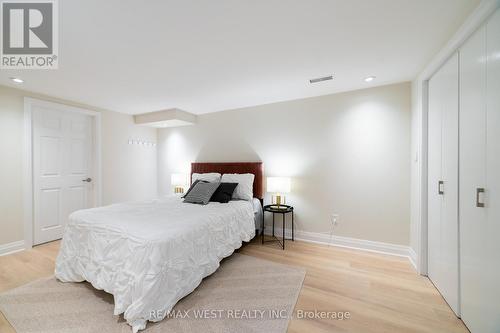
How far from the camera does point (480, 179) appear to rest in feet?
4.60

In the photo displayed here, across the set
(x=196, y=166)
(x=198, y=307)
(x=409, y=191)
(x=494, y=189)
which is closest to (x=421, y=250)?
(x=409, y=191)

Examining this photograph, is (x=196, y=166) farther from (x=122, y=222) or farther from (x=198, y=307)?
(x=198, y=307)

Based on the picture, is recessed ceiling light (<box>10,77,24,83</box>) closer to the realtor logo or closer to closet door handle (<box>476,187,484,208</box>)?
the realtor logo

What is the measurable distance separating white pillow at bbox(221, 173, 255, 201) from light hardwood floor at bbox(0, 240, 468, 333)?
787 millimetres

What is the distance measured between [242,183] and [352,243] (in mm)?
1903

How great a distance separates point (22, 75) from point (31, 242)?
235 cm

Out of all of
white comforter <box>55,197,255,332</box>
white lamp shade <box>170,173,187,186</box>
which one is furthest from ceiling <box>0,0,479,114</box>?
white lamp shade <box>170,173,187,186</box>

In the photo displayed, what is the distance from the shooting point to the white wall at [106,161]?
2779 millimetres

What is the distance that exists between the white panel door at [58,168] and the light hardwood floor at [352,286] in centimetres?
46

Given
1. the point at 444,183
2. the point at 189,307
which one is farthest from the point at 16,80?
the point at 444,183

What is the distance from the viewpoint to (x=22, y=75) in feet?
8.08

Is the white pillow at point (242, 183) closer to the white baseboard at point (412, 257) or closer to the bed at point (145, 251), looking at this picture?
the bed at point (145, 251)

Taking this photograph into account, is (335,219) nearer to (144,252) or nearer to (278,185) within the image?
(278,185)

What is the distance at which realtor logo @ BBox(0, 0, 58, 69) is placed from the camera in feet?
4.78
